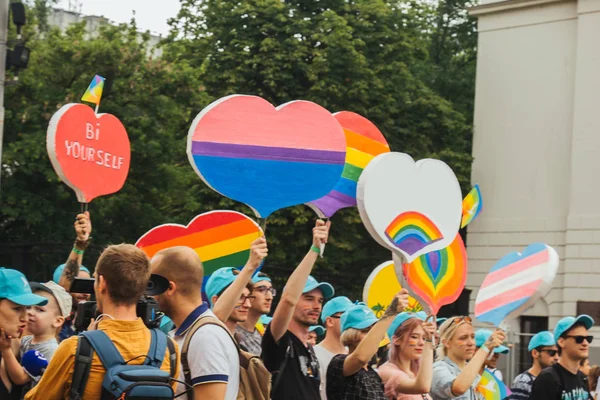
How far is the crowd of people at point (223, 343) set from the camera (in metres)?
4.22

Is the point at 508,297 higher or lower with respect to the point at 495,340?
higher

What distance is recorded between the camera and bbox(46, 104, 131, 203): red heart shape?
24.9 ft

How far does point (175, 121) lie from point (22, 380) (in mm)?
22097

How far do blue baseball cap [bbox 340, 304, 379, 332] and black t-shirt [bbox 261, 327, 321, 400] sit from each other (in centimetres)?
83

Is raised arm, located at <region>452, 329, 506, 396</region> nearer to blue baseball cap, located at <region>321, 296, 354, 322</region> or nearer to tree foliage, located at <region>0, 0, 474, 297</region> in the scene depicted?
blue baseball cap, located at <region>321, 296, 354, 322</region>

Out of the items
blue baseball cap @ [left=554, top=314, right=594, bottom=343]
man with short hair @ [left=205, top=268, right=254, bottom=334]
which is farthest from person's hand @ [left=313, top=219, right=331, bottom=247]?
blue baseball cap @ [left=554, top=314, right=594, bottom=343]

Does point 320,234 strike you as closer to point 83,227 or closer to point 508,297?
point 83,227

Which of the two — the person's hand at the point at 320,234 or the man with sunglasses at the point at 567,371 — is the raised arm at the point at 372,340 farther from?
the man with sunglasses at the point at 567,371

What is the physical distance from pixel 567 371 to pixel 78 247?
349 centimetres

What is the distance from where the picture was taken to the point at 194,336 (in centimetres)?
474

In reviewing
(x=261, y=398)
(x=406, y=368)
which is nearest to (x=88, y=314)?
(x=261, y=398)

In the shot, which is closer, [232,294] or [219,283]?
[232,294]

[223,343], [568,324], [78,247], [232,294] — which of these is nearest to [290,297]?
[232,294]

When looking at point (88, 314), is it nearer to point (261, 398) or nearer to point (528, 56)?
point (261, 398)
